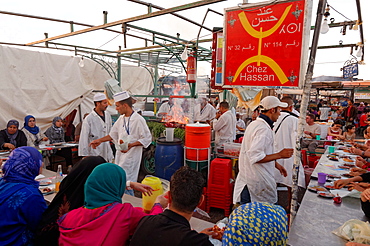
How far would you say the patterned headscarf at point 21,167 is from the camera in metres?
2.04

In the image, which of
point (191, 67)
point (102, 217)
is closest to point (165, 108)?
point (191, 67)

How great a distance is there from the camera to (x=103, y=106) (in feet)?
15.1

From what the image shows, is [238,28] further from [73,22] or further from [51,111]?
[51,111]

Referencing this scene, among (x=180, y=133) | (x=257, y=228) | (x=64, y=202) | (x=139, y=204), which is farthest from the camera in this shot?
(x=180, y=133)

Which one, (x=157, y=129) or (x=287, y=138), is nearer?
(x=287, y=138)

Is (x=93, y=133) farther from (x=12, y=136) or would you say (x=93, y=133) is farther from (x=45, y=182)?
(x=12, y=136)

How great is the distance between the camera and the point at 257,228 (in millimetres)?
1188

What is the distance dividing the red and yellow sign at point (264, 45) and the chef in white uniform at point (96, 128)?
291 cm

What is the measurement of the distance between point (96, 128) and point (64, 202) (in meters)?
2.68

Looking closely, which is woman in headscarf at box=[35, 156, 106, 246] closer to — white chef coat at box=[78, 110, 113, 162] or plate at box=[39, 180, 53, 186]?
plate at box=[39, 180, 53, 186]

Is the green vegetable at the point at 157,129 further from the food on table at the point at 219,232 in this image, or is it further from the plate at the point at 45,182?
the food on table at the point at 219,232

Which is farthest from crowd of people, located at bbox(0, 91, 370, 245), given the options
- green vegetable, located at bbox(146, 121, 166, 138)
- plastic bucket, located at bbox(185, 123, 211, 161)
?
green vegetable, located at bbox(146, 121, 166, 138)

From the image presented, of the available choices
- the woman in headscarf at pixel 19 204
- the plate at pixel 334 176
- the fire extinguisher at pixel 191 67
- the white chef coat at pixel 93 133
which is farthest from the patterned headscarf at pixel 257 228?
the fire extinguisher at pixel 191 67


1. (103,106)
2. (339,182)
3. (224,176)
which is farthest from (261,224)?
(103,106)
